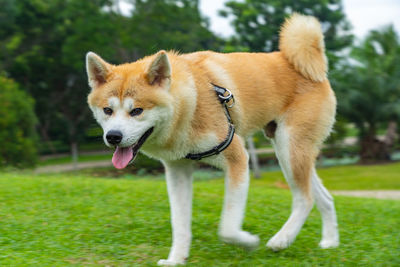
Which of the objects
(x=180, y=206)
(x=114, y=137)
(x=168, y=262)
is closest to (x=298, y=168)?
(x=180, y=206)

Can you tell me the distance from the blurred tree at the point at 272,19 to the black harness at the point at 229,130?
1867 centimetres

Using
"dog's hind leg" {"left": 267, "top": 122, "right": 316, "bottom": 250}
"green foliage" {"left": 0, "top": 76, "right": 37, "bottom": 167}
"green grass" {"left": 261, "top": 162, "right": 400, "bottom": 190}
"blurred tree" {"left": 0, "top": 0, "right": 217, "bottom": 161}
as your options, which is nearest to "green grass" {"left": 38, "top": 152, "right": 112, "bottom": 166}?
"blurred tree" {"left": 0, "top": 0, "right": 217, "bottom": 161}

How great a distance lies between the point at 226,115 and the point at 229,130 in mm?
176

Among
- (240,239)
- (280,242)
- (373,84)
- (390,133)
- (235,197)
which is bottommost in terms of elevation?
(280,242)

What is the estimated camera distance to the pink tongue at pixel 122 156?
160 inches

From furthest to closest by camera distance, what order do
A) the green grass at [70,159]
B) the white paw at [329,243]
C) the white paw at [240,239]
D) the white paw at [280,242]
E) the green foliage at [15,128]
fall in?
1. the green grass at [70,159]
2. the green foliage at [15,128]
3. the white paw at [329,243]
4. the white paw at [280,242]
5. the white paw at [240,239]

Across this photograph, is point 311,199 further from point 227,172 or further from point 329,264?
point 227,172

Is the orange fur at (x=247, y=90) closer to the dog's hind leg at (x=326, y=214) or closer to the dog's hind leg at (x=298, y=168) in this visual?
the dog's hind leg at (x=298, y=168)

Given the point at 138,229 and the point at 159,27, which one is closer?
the point at 138,229

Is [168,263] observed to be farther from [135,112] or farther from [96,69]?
[96,69]

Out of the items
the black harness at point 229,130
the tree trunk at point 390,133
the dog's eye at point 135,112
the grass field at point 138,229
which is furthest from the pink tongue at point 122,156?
the tree trunk at point 390,133

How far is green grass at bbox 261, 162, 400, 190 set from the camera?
810 inches

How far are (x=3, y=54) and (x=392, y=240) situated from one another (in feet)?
100.0

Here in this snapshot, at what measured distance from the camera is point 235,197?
4.39 metres
